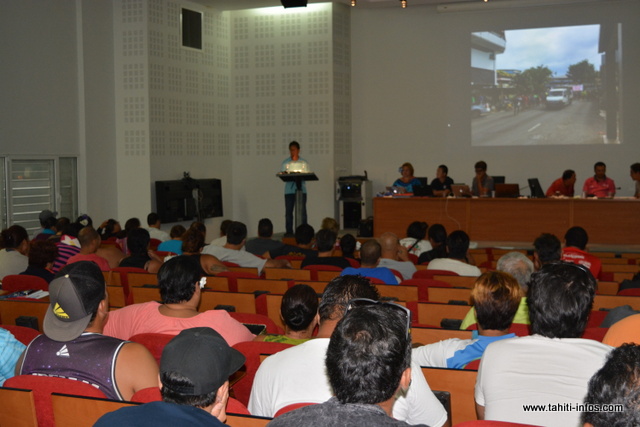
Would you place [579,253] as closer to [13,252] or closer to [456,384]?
[456,384]

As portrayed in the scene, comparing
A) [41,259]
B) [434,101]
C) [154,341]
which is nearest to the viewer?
[154,341]

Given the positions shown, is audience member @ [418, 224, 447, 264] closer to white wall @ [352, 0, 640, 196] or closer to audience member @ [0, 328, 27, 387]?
audience member @ [0, 328, 27, 387]

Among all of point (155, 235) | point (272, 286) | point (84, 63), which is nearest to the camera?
point (272, 286)

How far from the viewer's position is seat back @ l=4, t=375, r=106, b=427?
7.53ft

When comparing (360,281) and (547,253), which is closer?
(360,281)

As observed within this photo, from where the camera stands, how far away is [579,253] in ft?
18.7

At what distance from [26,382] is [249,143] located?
12.1 m

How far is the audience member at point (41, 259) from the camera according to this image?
525 cm

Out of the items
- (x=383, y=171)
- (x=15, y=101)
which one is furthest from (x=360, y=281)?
(x=383, y=171)

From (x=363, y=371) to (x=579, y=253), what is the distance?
4.50 meters

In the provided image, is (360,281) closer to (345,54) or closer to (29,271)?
(29,271)

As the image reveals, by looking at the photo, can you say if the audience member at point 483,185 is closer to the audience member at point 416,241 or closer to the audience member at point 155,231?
the audience member at point 416,241

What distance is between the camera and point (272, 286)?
511cm

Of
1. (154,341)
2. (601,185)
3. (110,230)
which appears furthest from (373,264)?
(601,185)
